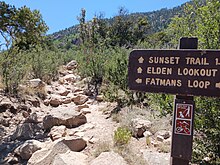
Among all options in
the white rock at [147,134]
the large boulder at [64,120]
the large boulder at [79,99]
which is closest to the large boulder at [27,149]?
the large boulder at [64,120]

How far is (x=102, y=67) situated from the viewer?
10.2 metres

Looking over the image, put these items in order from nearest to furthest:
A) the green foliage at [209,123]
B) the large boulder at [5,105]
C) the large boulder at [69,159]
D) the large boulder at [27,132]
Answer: the green foliage at [209,123] → the large boulder at [69,159] → the large boulder at [27,132] → the large boulder at [5,105]

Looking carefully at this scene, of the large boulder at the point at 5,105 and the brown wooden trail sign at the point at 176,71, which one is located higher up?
the brown wooden trail sign at the point at 176,71

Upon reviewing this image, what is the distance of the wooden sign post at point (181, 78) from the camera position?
2.43 m

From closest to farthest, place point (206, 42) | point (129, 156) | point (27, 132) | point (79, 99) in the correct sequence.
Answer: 1. point (206, 42)
2. point (129, 156)
3. point (27, 132)
4. point (79, 99)

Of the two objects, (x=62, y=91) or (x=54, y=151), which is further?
(x=62, y=91)

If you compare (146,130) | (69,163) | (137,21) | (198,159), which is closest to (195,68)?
(198,159)

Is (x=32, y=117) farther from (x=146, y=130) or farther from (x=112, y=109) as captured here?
(x=146, y=130)

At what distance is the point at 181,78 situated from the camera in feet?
8.27

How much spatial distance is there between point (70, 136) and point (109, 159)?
141 centimetres

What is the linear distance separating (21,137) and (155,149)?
285 centimetres

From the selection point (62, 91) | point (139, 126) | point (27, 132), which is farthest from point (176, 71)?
point (62, 91)

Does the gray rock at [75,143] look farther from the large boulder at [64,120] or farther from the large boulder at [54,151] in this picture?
the large boulder at [64,120]

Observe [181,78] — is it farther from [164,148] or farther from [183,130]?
[164,148]
